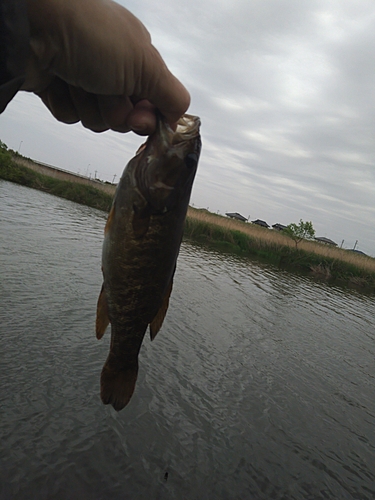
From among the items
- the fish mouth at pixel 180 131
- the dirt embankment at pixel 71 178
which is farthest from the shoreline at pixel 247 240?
the fish mouth at pixel 180 131

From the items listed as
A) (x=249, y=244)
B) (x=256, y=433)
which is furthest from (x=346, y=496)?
(x=249, y=244)

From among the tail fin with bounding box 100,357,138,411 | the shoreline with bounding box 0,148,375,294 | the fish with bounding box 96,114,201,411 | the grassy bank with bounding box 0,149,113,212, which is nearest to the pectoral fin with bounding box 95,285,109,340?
the fish with bounding box 96,114,201,411

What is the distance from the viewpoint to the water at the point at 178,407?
119 inches

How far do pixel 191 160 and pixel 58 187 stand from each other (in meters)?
26.9

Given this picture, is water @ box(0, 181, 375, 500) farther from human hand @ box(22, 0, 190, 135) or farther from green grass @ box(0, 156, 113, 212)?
green grass @ box(0, 156, 113, 212)

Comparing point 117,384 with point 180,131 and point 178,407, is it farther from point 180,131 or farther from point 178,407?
point 178,407

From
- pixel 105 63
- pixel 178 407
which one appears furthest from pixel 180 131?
pixel 178 407

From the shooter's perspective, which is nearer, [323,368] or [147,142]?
[147,142]

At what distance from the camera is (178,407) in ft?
13.2

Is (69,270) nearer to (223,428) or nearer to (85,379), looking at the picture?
(85,379)

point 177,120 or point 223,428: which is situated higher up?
point 177,120

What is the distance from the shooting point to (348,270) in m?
24.7

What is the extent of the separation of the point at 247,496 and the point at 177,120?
10.9ft

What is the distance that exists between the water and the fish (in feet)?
5.61
